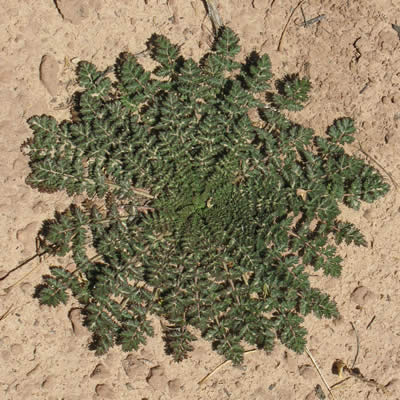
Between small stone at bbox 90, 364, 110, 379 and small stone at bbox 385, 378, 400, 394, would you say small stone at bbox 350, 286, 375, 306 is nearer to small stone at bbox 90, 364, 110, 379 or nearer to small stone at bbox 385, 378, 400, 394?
small stone at bbox 385, 378, 400, 394

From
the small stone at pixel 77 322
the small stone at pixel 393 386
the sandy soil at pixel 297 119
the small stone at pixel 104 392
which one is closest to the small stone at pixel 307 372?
the sandy soil at pixel 297 119

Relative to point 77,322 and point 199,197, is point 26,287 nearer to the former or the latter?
point 77,322

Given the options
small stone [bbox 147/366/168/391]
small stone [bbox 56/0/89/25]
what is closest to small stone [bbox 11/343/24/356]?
small stone [bbox 147/366/168/391]

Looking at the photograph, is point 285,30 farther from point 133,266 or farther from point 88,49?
point 133,266

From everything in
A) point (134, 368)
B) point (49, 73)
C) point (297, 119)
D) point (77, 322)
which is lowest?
point (134, 368)

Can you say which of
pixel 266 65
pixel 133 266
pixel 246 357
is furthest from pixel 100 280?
pixel 266 65

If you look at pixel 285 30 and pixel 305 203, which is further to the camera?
pixel 285 30

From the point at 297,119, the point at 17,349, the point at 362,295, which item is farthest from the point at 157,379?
the point at 297,119
